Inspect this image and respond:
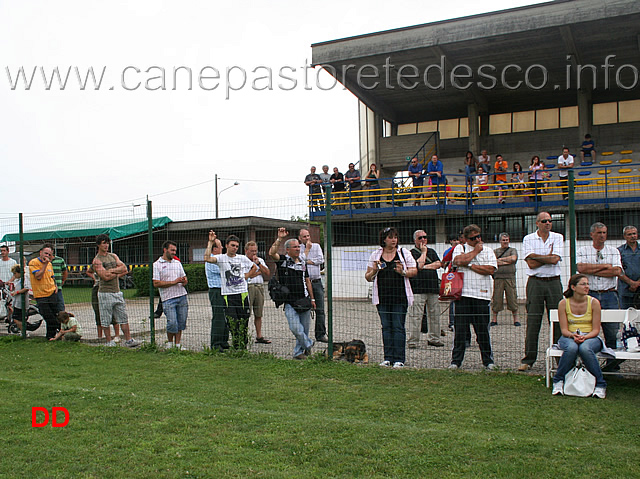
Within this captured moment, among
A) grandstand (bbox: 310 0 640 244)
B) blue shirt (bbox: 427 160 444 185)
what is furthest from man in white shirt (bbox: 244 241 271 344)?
blue shirt (bbox: 427 160 444 185)

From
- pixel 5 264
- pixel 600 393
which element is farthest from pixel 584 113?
pixel 5 264

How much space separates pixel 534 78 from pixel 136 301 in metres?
18.9

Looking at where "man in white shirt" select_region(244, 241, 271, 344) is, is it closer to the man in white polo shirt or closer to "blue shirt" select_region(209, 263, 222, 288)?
"blue shirt" select_region(209, 263, 222, 288)

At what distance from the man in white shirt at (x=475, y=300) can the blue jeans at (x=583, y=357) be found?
1254 millimetres

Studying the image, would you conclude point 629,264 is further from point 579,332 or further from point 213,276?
point 213,276

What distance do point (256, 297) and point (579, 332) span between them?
573 centimetres

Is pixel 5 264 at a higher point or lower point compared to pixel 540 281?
higher

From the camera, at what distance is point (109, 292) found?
9617mm

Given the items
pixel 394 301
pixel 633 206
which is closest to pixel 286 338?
pixel 394 301

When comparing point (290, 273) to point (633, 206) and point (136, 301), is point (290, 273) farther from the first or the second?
point (633, 206)

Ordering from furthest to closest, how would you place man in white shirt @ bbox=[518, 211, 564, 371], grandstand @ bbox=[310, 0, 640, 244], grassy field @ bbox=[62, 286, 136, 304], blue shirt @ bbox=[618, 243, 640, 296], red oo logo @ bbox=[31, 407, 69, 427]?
grandstand @ bbox=[310, 0, 640, 244] → grassy field @ bbox=[62, 286, 136, 304] → blue shirt @ bbox=[618, 243, 640, 296] → man in white shirt @ bbox=[518, 211, 564, 371] → red oo logo @ bbox=[31, 407, 69, 427]

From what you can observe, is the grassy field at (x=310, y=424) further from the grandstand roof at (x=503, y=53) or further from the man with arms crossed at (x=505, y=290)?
the grandstand roof at (x=503, y=53)

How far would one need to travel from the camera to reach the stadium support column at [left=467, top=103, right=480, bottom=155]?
26562mm

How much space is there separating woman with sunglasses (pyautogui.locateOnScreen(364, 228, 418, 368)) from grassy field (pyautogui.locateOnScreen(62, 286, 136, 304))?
655 cm
